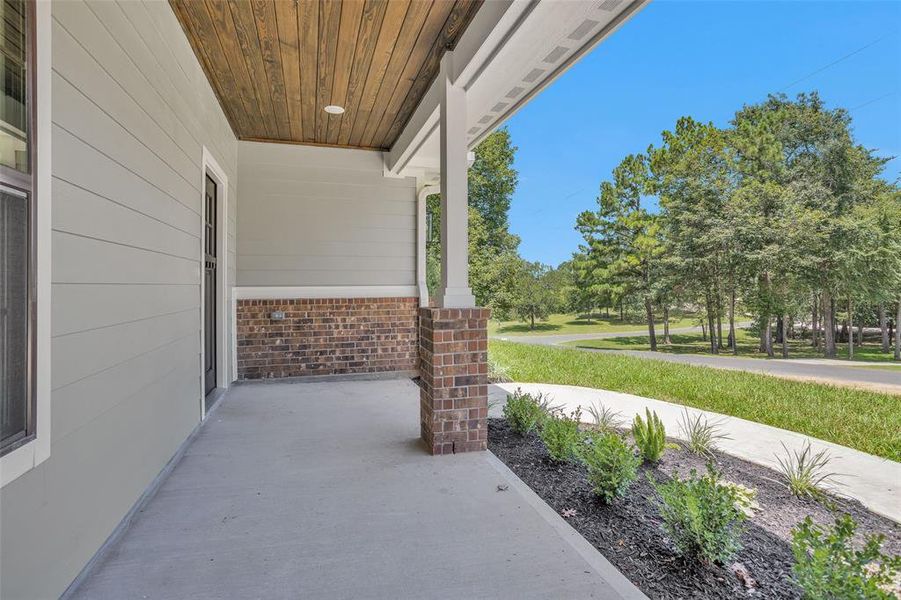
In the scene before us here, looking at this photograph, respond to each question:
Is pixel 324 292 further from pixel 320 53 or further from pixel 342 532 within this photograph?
pixel 342 532

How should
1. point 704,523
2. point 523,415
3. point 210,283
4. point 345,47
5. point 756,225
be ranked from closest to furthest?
1. point 704,523
2. point 345,47
3. point 523,415
4. point 210,283
5. point 756,225

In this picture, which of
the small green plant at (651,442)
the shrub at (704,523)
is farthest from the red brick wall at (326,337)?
the shrub at (704,523)

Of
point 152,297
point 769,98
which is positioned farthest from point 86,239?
point 769,98

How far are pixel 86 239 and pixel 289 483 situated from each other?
5.42 ft

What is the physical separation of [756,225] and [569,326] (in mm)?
15369

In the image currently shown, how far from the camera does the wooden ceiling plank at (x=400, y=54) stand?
2736 millimetres

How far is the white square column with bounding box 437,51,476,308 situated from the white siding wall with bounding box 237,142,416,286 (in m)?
2.76

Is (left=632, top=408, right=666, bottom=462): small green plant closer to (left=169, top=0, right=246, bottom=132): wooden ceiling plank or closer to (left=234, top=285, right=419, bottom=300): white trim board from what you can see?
(left=234, top=285, right=419, bottom=300): white trim board

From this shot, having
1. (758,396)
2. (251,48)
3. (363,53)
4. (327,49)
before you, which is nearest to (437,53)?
(363,53)

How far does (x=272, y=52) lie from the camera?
3287 mm

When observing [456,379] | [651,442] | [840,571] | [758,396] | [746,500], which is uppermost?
[456,379]

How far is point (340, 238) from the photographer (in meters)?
5.74

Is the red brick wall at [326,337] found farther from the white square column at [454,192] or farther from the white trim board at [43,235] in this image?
the white trim board at [43,235]

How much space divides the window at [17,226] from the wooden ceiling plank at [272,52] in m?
1.66
